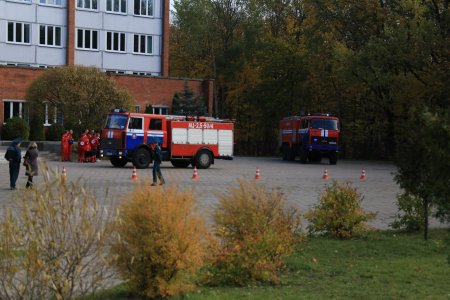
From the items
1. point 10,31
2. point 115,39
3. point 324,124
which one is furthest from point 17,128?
point 324,124

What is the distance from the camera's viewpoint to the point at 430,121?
620 centimetres

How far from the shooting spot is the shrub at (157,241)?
633 cm

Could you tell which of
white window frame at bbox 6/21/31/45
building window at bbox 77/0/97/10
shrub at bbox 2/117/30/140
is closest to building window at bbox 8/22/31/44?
white window frame at bbox 6/21/31/45

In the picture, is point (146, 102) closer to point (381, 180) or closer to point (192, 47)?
point (192, 47)

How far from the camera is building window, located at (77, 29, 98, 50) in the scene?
53.5 meters

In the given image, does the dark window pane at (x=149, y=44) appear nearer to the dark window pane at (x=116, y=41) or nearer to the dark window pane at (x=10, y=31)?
the dark window pane at (x=116, y=41)

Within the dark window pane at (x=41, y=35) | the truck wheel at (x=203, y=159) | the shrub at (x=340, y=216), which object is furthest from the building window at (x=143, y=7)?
the shrub at (x=340, y=216)

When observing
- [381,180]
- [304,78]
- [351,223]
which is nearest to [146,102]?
[304,78]

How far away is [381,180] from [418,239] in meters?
16.7

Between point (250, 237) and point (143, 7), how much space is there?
51167 millimetres

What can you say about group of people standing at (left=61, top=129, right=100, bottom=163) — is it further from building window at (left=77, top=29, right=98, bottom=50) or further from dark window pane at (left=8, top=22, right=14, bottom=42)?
building window at (left=77, top=29, right=98, bottom=50)

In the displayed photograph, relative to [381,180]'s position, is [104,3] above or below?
above

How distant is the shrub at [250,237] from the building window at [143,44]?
1923 inches

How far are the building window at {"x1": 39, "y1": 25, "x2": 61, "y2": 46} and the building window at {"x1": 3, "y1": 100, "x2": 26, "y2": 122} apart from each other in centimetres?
755
